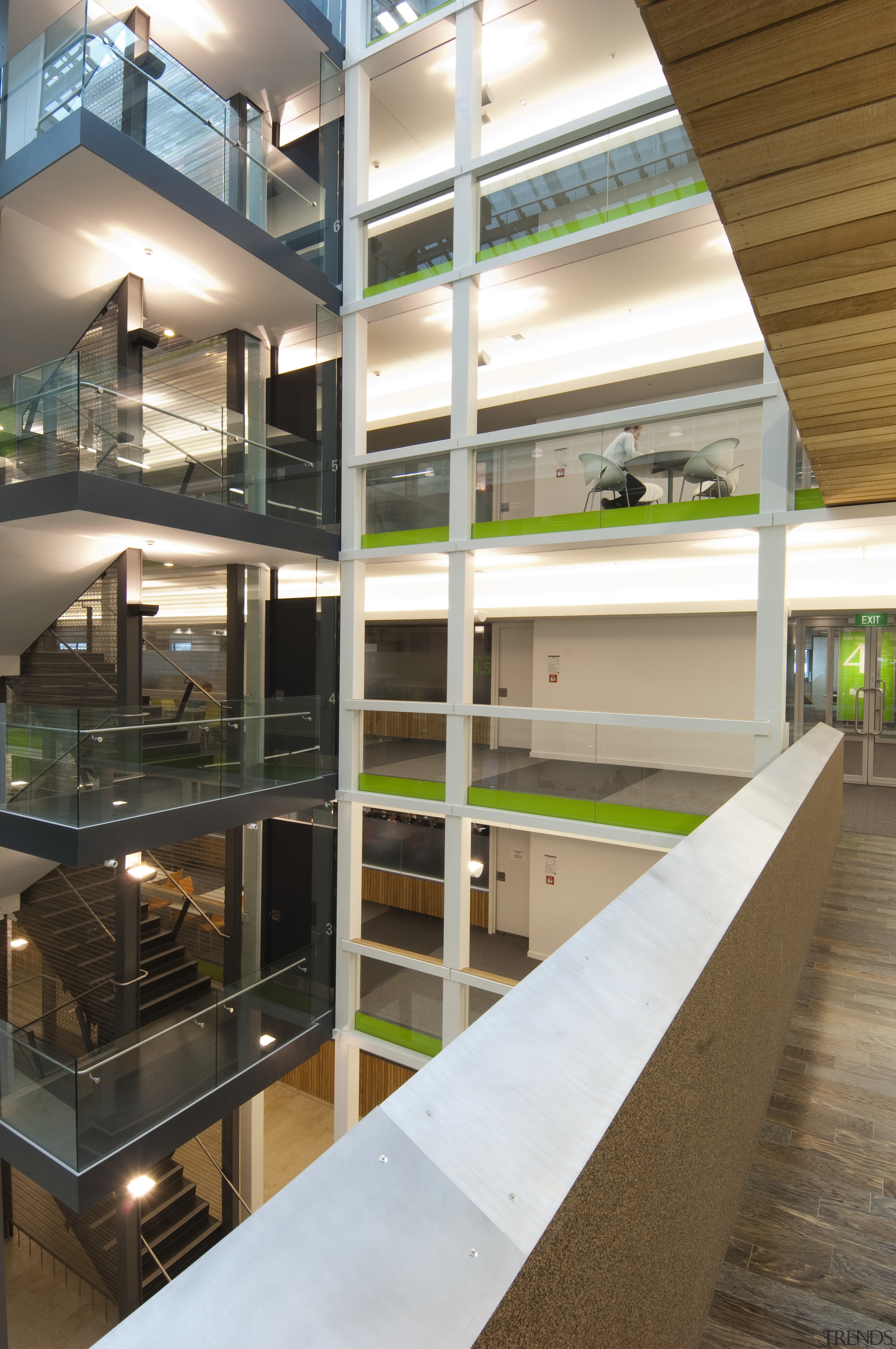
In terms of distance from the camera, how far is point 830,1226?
1.72m

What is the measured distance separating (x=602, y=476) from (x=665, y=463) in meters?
0.62

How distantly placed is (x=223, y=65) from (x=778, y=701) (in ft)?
29.7

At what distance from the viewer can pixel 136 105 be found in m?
5.88

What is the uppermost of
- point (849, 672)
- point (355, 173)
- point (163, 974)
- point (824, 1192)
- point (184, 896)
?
point (355, 173)

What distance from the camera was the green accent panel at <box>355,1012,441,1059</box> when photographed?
8.06 m

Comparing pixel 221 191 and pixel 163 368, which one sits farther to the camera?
pixel 163 368

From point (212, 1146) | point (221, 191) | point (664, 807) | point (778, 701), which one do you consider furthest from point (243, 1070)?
point (221, 191)

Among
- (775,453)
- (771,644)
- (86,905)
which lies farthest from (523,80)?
(86,905)

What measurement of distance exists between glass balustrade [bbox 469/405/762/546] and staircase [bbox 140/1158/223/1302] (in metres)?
7.34

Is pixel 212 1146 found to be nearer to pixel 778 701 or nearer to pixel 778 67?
pixel 778 701

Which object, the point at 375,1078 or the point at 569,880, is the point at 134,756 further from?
the point at 569,880

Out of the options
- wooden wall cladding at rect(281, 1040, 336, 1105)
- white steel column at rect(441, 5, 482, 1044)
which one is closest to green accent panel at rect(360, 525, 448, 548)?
white steel column at rect(441, 5, 482, 1044)

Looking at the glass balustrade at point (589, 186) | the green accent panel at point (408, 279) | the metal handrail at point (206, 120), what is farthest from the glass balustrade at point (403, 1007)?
the metal handrail at point (206, 120)

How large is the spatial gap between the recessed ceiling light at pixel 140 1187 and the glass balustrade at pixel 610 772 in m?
4.73
